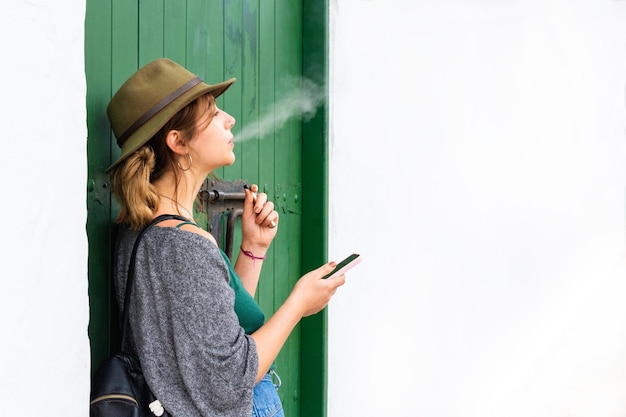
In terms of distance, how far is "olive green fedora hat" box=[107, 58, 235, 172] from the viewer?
1348mm

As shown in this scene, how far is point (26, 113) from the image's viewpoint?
1.05m

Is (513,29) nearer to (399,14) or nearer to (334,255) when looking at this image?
(399,14)

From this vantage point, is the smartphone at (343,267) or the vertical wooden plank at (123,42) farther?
the smartphone at (343,267)

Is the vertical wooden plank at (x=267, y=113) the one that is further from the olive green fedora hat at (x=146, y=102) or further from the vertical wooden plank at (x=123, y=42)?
the olive green fedora hat at (x=146, y=102)

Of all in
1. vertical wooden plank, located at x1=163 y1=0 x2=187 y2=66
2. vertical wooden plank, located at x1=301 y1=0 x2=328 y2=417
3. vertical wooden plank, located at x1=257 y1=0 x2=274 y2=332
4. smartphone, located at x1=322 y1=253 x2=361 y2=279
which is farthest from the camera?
vertical wooden plank, located at x1=301 y1=0 x2=328 y2=417

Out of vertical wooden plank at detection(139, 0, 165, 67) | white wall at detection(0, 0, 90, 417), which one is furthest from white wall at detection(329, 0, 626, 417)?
white wall at detection(0, 0, 90, 417)

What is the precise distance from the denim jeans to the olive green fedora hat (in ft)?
1.83

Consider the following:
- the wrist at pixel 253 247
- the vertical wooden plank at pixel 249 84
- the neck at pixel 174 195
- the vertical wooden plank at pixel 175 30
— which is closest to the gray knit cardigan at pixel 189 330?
the neck at pixel 174 195

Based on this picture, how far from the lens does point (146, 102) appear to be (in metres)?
1.35

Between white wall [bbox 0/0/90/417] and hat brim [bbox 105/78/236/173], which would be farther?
hat brim [bbox 105/78/236/173]

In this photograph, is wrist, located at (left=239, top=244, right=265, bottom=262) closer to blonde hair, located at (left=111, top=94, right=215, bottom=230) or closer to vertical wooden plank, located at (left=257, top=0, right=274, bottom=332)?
blonde hair, located at (left=111, top=94, right=215, bottom=230)

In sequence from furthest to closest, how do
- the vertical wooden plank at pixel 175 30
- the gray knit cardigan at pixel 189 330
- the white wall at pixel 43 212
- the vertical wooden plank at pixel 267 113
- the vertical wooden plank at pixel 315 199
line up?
the vertical wooden plank at pixel 315 199, the vertical wooden plank at pixel 267 113, the vertical wooden plank at pixel 175 30, the gray knit cardigan at pixel 189 330, the white wall at pixel 43 212

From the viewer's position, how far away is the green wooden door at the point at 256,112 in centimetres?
144

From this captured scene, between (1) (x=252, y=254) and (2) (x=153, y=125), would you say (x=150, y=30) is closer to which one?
(2) (x=153, y=125)
